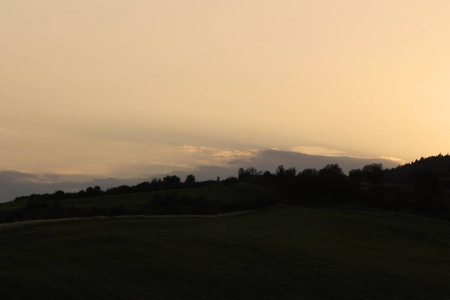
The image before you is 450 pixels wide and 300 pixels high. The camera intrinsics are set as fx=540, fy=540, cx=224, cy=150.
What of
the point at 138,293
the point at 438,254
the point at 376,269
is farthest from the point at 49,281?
the point at 438,254

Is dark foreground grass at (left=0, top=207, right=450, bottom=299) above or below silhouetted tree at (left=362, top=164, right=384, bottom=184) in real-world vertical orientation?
below

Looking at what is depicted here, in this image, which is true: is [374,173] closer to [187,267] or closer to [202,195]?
[202,195]

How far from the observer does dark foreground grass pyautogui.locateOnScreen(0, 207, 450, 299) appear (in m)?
26.7

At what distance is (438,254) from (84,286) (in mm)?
43770

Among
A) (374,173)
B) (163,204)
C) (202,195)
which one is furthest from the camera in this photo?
(374,173)

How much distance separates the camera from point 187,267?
108 feet

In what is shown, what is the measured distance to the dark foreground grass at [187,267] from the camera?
2667 cm

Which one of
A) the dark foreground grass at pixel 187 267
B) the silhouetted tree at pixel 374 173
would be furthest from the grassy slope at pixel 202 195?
the dark foreground grass at pixel 187 267

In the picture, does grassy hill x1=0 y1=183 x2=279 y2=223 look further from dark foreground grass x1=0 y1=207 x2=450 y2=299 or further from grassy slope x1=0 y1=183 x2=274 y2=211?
dark foreground grass x1=0 y1=207 x2=450 y2=299

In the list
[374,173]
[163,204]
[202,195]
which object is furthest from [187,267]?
[374,173]

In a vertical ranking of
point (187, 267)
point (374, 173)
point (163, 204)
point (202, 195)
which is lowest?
point (187, 267)

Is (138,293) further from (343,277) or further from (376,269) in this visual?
(376,269)

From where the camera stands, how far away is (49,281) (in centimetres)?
2530

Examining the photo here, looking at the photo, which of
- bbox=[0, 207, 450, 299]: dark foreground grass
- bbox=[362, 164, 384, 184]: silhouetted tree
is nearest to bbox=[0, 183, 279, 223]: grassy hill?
bbox=[0, 207, 450, 299]: dark foreground grass
